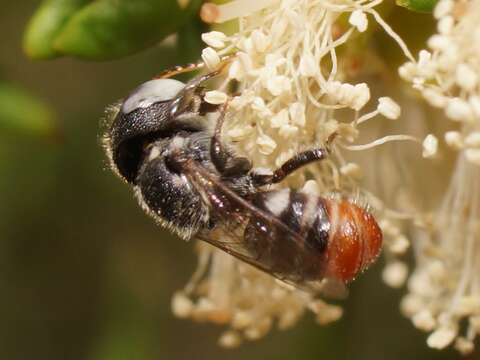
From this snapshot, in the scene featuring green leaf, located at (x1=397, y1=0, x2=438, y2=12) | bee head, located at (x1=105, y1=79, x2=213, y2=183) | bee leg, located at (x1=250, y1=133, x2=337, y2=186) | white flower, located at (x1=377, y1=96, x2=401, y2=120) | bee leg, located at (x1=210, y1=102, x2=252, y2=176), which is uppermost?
green leaf, located at (x1=397, y1=0, x2=438, y2=12)

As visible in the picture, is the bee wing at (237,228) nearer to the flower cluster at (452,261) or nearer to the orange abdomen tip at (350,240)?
the orange abdomen tip at (350,240)

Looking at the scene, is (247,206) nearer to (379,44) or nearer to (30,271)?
(379,44)

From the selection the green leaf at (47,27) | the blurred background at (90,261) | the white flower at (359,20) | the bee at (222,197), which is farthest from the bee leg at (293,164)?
the blurred background at (90,261)

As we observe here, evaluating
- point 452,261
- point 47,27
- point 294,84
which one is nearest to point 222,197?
point 294,84

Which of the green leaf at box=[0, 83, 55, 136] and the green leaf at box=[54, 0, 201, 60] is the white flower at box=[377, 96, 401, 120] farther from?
the green leaf at box=[0, 83, 55, 136]

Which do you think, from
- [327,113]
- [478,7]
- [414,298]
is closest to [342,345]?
[414,298]

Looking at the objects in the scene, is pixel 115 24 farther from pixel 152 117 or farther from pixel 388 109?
pixel 388 109

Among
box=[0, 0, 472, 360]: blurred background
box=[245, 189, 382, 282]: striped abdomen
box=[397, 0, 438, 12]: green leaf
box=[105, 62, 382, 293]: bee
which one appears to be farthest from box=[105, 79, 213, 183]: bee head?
box=[0, 0, 472, 360]: blurred background

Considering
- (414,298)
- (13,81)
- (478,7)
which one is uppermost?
(478,7)
